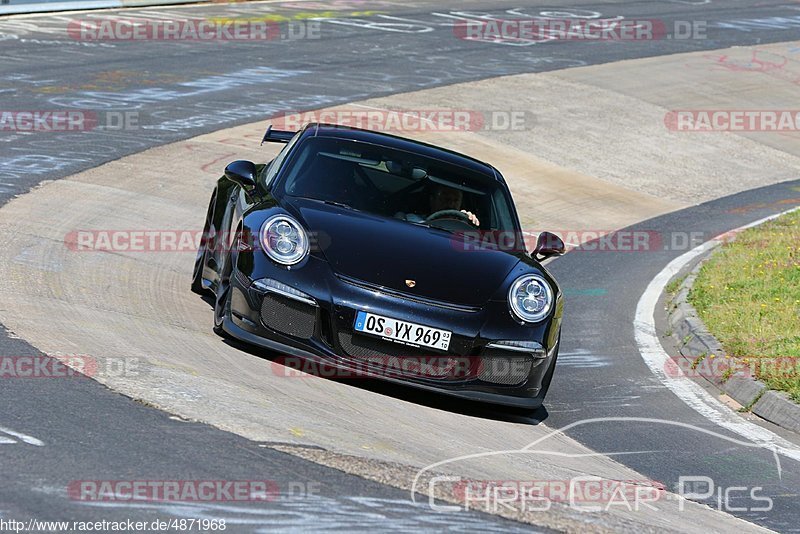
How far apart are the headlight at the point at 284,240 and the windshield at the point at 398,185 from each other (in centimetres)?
69

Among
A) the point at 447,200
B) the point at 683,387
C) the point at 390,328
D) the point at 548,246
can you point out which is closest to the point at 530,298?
the point at 390,328

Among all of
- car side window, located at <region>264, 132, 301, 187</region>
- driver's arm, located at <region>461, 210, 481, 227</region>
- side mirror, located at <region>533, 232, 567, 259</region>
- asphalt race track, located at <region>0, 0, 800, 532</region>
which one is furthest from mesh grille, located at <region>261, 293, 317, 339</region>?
side mirror, located at <region>533, 232, 567, 259</region>

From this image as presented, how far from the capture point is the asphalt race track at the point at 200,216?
→ 4801 millimetres

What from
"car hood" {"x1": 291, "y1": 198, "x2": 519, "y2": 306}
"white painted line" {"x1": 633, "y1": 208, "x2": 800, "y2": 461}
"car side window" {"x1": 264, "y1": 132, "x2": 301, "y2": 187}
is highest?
"car side window" {"x1": 264, "y1": 132, "x2": 301, "y2": 187}

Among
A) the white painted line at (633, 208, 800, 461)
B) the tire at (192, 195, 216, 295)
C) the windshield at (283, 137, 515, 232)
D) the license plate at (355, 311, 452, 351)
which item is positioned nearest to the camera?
the license plate at (355, 311, 452, 351)

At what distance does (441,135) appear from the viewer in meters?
17.8

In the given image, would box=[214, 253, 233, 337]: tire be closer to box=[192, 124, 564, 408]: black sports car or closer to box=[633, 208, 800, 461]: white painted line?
box=[192, 124, 564, 408]: black sports car

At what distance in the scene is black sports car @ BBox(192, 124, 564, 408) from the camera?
21.6 ft

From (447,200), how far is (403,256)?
43.8 inches

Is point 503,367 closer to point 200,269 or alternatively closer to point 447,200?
point 447,200

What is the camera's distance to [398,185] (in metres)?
7.99

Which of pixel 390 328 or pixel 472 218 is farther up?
pixel 472 218

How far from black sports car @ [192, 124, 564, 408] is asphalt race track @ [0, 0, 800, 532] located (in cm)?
52

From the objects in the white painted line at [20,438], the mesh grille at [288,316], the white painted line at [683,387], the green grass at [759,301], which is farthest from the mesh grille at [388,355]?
the green grass at [759,301]
